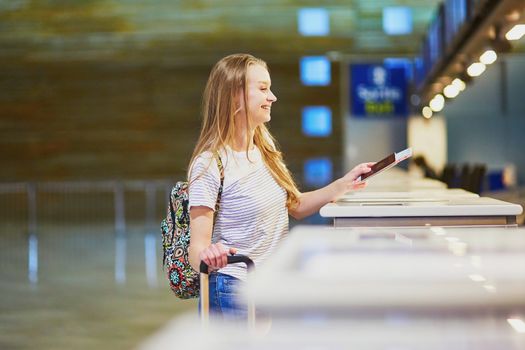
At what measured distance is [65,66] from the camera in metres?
17.3

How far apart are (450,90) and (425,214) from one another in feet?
29.8

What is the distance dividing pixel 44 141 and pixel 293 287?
16.5 meters

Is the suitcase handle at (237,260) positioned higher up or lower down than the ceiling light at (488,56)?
lower down

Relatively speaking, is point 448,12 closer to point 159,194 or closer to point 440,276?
point 440,276

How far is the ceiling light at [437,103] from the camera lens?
13483 mm

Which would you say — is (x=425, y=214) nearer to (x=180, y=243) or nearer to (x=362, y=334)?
(x=180, y=243)

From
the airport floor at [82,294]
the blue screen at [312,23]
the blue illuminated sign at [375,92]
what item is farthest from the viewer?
the blue screen at [312,23]

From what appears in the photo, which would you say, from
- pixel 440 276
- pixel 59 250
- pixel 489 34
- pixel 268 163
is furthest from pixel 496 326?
pixel 59 250

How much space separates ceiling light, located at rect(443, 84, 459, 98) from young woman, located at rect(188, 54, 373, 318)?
30.0 ft

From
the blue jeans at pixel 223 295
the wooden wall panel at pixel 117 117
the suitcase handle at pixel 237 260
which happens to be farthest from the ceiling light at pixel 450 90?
the suitcase handle at pixel 237 260

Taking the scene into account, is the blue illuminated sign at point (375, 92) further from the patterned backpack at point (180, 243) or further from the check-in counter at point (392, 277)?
the check-in counter at point (392, 277)

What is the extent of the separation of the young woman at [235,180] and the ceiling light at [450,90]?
9.14 m

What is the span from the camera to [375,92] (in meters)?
14.7

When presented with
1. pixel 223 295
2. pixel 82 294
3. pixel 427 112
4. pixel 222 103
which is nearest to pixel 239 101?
pixel 222 103
